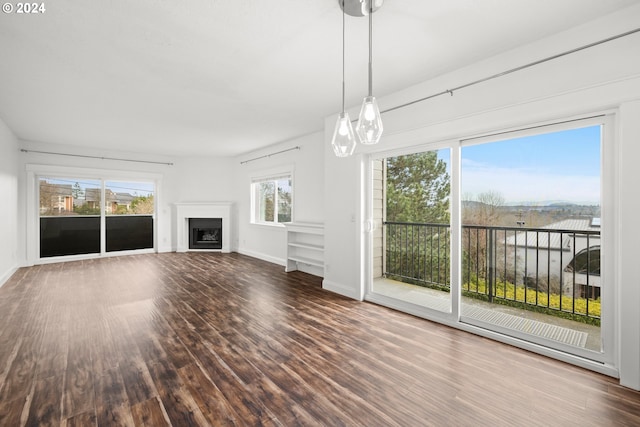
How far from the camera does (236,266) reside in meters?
Result: 5.86

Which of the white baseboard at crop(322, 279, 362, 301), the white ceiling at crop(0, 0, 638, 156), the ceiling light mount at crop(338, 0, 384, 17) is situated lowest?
A: the white baseboard at crop(322, 279, 362, 301)

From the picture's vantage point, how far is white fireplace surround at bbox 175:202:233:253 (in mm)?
7542

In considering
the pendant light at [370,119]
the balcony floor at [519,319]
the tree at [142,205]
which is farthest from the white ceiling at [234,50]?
the tree at [142,205]

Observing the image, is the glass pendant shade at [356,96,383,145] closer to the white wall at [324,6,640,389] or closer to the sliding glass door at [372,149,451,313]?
the white wall at [324,6,640,389]

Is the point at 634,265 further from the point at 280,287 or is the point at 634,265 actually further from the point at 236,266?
the point at 236,266

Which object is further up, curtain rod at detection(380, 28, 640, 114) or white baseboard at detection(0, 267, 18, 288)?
curtain rod at detection(380, 28, 640, 114)

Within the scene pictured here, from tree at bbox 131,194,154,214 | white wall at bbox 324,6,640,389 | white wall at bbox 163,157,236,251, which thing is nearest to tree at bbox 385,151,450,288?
white wall at bbox 324,6,640,389

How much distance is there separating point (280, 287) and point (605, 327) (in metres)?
3.52

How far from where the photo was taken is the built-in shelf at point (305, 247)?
5020 mm

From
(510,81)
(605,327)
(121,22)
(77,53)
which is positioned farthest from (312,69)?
(605,327)

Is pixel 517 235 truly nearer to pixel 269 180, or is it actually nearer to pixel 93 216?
pixel 269 180

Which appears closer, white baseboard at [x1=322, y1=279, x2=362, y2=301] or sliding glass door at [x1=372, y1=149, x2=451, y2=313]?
sliding glass door at [x1=372, y1=149, x2=451, y2=313]

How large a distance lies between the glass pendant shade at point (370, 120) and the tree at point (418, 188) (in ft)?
5.97

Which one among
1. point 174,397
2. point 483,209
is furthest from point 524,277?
point 174,397
